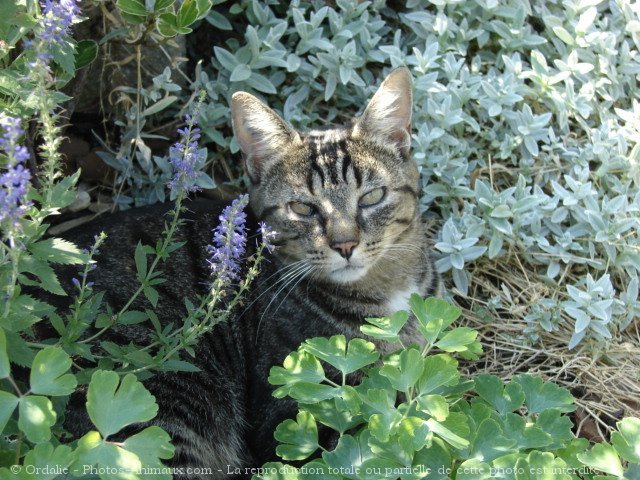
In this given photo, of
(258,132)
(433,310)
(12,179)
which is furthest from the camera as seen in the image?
(258,132)

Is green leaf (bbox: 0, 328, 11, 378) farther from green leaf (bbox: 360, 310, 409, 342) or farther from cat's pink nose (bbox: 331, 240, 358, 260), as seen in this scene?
cat's pink nose (bbox: 331, 240, 358, 260)

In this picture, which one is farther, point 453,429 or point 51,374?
point 453,429

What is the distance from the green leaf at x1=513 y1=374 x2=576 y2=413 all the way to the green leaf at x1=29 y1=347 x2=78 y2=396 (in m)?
1.38

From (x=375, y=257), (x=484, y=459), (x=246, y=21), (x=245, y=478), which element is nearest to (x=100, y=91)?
(x=246, y=21)

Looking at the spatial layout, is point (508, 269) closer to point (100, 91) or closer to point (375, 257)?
point (375, 257)

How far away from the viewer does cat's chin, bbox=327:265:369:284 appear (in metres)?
3.01

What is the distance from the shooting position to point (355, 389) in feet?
8.23

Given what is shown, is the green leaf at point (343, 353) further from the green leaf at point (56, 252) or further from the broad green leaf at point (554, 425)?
the green leaf at point (56, 252)

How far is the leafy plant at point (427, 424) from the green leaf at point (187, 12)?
1.32m

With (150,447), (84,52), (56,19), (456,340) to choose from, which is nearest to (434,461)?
(456,340)

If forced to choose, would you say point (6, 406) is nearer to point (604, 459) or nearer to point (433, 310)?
point (433, 310)

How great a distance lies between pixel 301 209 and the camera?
308cm

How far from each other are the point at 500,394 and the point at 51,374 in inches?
Result: 53.2

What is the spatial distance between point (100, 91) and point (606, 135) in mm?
2349
